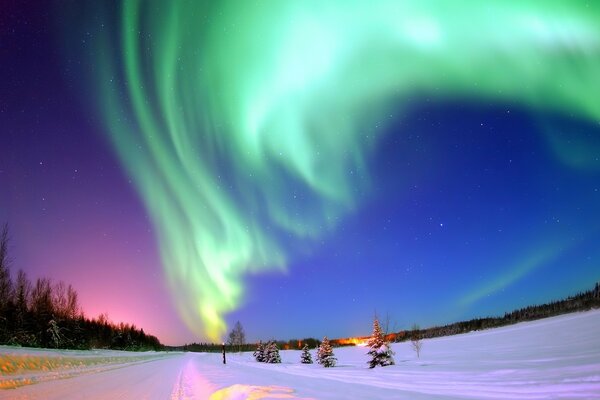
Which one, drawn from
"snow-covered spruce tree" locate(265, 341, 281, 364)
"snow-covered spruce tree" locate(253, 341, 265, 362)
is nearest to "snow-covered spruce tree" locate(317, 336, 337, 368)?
"snow-covered spruce tree" locate(265, 341, 281, 364)

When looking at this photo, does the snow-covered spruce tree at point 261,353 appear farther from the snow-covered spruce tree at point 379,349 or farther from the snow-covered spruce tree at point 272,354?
the snow-covered spruce tree at point 379,349

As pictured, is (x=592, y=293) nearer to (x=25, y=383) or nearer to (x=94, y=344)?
(x=94, y=344)

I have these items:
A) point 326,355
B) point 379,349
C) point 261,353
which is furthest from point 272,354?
point 379,349

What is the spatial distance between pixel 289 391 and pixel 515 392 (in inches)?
256

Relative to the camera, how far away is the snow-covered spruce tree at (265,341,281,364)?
5618 cm

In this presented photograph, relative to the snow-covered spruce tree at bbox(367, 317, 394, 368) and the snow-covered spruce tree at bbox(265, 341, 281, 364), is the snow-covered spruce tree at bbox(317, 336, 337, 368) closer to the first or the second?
the snow-covered spruce tree at bbox(367, 317, 394, 368)

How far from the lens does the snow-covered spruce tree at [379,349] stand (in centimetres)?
3522

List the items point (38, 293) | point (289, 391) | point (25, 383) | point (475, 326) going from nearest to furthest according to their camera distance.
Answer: point (289, 391)
point (25, 383)
point (38, 293)
point (475, 326)

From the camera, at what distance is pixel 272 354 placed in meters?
56.3

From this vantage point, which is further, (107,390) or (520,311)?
(520,311)

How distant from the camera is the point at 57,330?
164 feet

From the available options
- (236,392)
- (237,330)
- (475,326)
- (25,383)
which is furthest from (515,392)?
(475,326)

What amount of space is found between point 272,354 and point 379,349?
25.4 meters

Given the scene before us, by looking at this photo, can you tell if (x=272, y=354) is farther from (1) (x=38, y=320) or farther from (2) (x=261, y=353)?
(1) (x=38, y=320)
